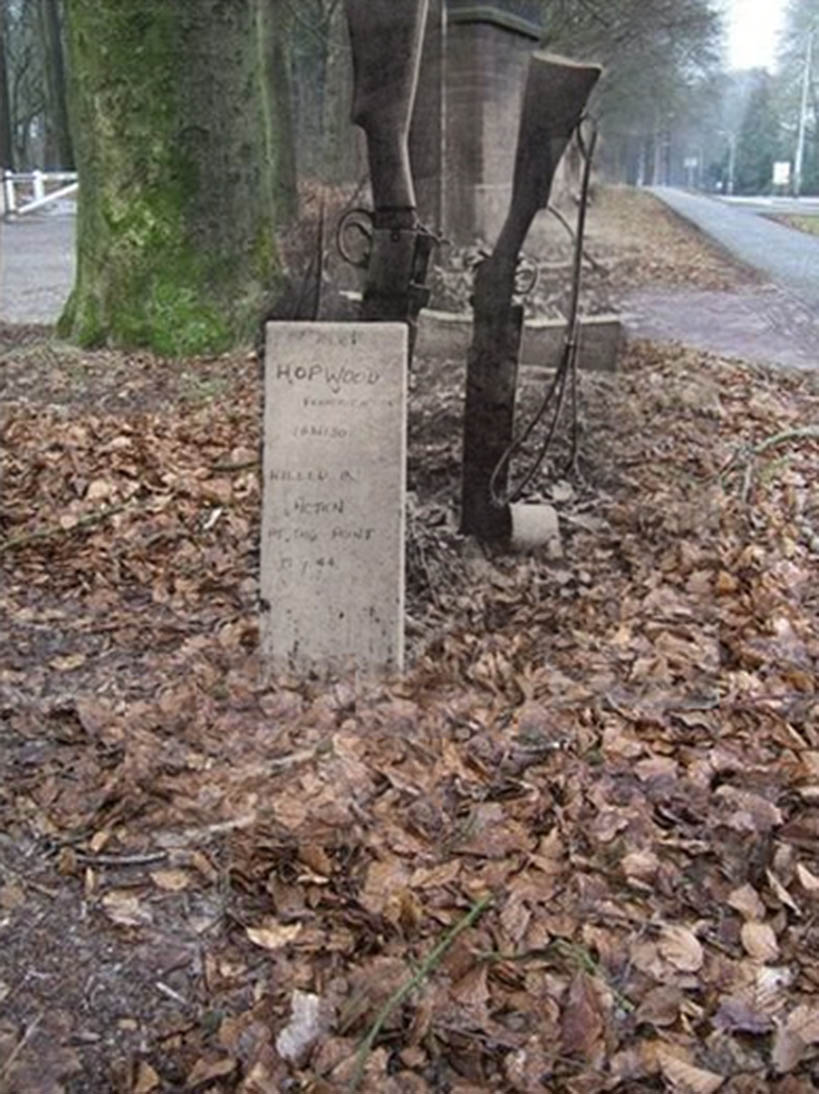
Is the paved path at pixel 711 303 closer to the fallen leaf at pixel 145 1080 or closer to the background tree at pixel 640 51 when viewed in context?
the background tree at pixel 640 51

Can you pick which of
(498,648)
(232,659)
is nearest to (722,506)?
(498,648)

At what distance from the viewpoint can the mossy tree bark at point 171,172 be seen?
7121mm

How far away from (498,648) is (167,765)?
1.20m

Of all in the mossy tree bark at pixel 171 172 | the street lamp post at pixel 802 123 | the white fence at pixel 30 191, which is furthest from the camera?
the street lamp post at pixel 802 123

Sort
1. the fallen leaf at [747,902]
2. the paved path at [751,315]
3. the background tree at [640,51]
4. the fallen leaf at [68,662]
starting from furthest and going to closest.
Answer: the background tree at [640,51] → the paved path at [751,315] → the fallen leaf at [68,662] → the fallen leaf at [747,902]

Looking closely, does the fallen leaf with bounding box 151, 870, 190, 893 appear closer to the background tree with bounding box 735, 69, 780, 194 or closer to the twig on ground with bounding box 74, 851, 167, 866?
the twig on ground with bounding box 74, 851, 167, 866

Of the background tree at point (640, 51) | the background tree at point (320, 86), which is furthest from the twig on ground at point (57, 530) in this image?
the background tree at point (640, 51)

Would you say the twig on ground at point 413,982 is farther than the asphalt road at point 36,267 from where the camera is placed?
No

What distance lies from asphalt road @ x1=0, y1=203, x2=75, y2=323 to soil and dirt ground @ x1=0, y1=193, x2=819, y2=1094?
21.0ft

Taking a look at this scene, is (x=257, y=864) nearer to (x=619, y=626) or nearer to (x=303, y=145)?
(x=619, y=626)

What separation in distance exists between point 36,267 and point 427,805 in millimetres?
13451

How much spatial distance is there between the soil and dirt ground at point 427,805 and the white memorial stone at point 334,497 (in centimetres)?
16

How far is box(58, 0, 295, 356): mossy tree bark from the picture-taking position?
7.12 metres

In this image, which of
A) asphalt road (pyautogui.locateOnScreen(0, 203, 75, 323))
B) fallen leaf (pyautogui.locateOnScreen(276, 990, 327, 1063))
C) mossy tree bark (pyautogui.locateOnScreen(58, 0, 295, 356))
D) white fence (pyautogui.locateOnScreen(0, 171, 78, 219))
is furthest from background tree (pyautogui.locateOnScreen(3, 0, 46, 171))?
fallen leaf (pyautogui.locateOnScreen(276, 990, 327, 1063))
